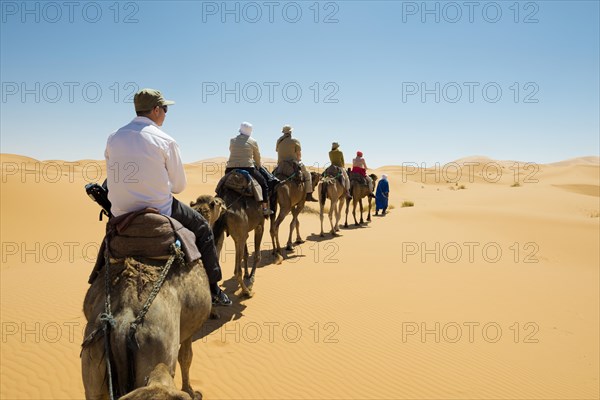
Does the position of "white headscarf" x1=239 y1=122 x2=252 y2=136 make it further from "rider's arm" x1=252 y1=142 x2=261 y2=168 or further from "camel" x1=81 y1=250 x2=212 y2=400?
"camel" x1=81 y1=250 x2=212 y2=400

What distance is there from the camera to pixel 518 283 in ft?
31.5

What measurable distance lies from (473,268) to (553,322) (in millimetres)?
3392

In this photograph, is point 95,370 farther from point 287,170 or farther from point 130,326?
point 287,170

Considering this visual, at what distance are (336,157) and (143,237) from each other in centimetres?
1264

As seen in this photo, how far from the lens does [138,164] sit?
3072 millimetres

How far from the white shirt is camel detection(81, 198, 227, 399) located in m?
0.52

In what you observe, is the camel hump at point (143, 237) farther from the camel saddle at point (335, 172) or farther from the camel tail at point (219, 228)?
the camel saddle at point (335, 172)

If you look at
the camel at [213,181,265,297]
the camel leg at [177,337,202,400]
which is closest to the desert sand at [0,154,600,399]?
the camel leg at [177,337,202,400]

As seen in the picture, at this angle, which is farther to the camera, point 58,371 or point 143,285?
point 58,371

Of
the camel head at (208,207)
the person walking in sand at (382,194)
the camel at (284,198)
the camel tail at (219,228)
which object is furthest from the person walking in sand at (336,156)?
the camel head at (208,207)

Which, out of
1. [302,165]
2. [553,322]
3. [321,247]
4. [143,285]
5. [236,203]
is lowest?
[553,322]

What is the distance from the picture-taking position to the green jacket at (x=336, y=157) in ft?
49.8

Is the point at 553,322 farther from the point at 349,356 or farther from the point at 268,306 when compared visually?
the point at 268,306

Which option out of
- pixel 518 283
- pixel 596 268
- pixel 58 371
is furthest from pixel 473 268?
pixel 58 371
